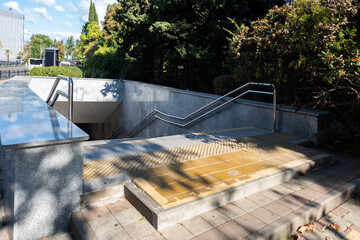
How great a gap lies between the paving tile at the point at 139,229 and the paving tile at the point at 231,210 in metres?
0.79

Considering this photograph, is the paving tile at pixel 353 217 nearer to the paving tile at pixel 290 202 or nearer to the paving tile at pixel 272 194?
the paving tile at pixel 290 202

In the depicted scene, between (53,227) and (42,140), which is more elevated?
(42,140)

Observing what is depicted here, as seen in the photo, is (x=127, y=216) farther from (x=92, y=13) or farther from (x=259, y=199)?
(x=92, y=13)

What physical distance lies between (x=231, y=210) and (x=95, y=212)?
1.39 meters

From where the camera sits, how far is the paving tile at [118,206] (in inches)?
111

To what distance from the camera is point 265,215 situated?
2826 millimetres

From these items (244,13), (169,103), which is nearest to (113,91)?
(169,103)

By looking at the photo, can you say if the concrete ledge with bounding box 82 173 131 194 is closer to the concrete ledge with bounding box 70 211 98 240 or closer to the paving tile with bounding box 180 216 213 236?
the concrete ledge with bounding box 70 211 98 240

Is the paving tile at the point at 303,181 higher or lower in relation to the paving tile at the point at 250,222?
higher

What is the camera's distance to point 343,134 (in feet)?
17.7

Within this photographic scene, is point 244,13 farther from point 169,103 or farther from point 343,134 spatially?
point 343,134

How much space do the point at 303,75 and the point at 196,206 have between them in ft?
11.4

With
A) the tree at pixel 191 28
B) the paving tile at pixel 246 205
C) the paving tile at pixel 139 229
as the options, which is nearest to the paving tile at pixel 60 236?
the paving tile at pixel 139 229

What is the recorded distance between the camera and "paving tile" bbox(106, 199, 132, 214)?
283 cm
